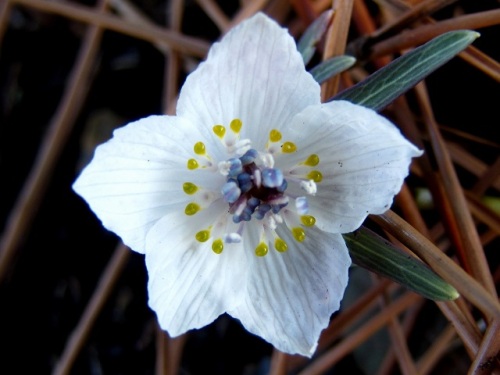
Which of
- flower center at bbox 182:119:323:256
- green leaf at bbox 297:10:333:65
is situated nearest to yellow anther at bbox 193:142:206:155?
flower center at bbox 182:119:323:256

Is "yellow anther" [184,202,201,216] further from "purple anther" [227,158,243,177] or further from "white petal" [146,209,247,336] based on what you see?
"purple anther" [227,158,243,177]

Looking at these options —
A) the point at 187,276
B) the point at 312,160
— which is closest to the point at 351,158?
the point at 312,160

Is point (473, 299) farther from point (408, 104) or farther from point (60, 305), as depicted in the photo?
point (60, 305)

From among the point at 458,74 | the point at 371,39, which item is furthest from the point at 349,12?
the point at 458,74

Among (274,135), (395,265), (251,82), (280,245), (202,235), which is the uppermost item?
(251,82)

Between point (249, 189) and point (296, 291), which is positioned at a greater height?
point (249, 189)

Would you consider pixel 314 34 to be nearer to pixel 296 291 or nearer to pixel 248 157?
pixel 248 157
